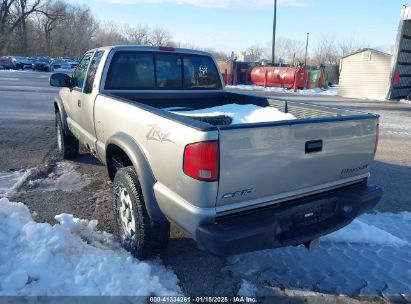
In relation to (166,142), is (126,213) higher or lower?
lower

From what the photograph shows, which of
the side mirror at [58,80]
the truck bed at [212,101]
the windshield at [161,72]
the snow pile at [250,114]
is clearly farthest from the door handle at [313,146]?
the side mirror at [58,80]

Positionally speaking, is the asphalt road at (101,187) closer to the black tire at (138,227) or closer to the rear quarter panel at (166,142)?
the black tire at (138,227)

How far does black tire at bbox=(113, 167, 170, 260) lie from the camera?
10.1 ft

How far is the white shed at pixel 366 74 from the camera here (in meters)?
22.0

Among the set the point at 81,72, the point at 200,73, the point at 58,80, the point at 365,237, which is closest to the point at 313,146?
the point at 365,237

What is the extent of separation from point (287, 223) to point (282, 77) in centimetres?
2573

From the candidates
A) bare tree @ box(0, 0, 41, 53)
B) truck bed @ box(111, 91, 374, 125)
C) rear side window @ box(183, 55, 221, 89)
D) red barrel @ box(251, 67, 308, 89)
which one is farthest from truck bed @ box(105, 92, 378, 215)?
bare tree @ box(0, 0, 41, 53)

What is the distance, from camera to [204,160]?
7.87 feet

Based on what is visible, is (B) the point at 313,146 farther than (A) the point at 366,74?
No

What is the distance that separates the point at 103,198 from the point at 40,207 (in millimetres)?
760

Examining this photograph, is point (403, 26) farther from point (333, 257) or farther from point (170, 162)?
point (170, 162)

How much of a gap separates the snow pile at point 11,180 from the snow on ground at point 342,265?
3162mm

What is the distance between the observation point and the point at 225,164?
2.42m

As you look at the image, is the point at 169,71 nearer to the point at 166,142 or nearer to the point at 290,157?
the point at 166,142
